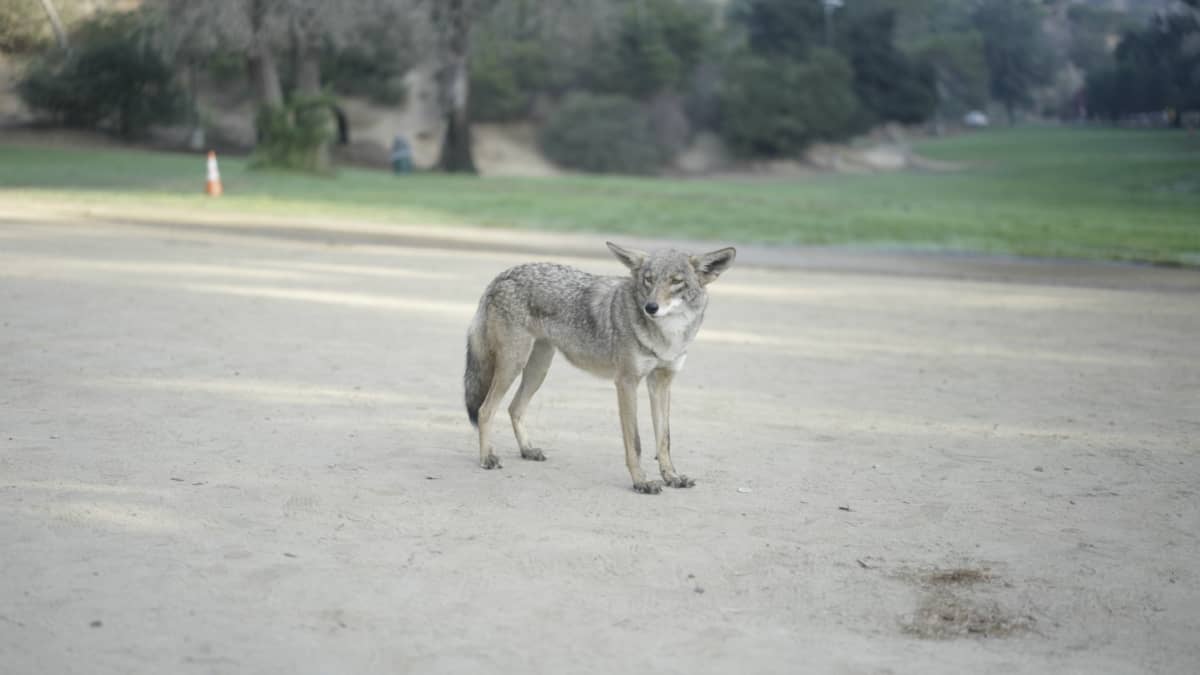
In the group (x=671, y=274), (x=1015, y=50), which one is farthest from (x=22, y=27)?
(x=1015, y=50)

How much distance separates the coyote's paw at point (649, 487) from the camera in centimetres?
823

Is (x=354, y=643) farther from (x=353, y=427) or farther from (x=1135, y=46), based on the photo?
(x=1135, y=46)

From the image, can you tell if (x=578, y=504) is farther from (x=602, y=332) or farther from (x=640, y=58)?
(x=640, y=58)

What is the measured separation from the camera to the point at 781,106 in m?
69.9

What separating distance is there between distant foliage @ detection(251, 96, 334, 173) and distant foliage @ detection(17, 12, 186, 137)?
10.2m

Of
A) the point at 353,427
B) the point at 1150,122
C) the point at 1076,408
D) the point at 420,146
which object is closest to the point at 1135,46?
the point at 1150,122

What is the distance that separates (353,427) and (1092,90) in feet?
254

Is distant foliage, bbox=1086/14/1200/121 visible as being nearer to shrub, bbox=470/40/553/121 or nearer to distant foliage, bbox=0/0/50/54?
shrub, bbox=470/40/553/121

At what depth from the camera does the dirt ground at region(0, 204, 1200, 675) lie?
18.8 feet

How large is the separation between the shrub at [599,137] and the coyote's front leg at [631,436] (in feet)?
186

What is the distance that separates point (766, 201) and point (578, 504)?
107 ft

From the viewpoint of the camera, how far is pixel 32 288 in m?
15.8

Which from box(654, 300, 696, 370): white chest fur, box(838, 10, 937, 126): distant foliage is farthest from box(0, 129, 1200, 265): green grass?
→ box(838, 10, 937, 126): distant foliage

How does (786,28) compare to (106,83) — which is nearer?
(106,83)
